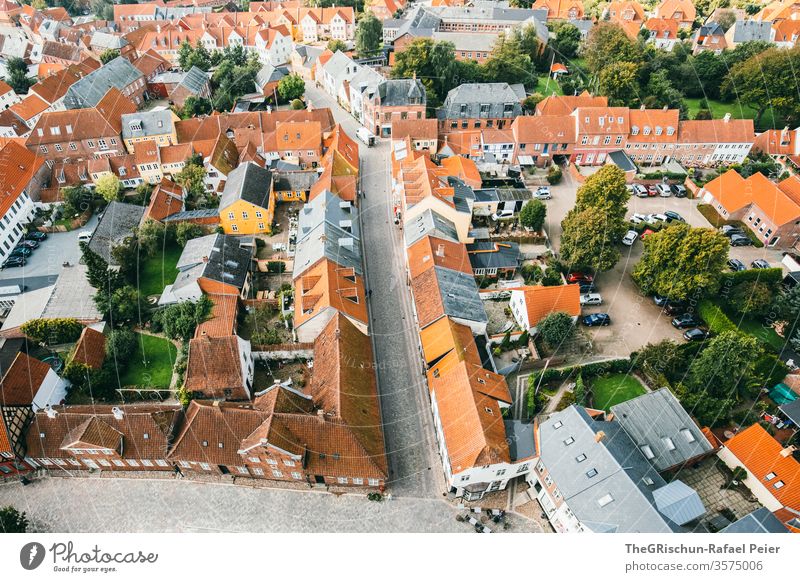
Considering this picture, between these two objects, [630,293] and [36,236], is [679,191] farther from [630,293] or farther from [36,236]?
[36,236]

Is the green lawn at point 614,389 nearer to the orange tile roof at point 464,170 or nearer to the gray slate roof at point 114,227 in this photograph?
the orange tile roof at point 464,170

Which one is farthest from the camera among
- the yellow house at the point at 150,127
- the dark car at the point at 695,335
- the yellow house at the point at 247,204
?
the yellow house at the point at 150,127

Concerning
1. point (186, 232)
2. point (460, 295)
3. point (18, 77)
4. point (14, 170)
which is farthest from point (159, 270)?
point (18, 77)

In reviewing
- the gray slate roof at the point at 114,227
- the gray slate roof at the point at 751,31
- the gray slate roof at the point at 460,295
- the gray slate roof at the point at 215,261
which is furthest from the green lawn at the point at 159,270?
the gray slate roof at the point at 751,31

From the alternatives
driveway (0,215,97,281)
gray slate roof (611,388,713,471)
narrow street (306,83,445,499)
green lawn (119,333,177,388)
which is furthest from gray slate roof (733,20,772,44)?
driveway (0,215,97,281)

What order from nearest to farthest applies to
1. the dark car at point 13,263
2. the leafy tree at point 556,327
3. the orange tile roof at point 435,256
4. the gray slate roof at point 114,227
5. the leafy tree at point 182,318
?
the leafy tree at point 556,327
the leafy tree at point 182,318
the orange tile roof at point 435,256
the gray slate roof at point 114,227
the dark car at point 13,263

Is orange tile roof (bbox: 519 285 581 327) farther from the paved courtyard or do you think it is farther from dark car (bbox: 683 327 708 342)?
the paved courtyard
